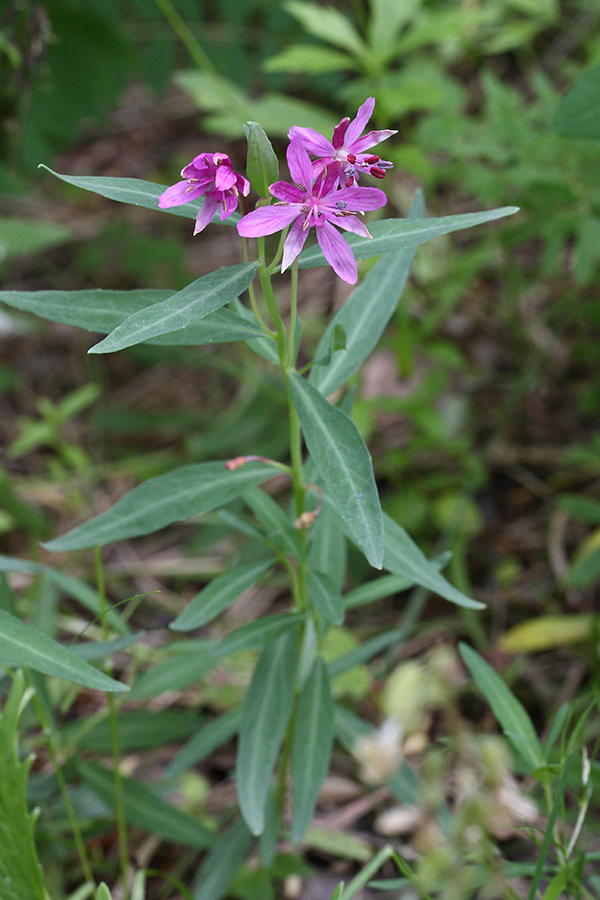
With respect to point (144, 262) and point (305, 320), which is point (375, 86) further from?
point (144, 262)

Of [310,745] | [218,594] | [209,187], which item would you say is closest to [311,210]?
[209,187]

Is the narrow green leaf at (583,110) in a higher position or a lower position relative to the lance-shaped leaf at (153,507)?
higher

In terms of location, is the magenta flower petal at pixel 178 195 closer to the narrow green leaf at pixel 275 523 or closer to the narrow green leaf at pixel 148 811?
the narrow green leaf at pixel 275 523

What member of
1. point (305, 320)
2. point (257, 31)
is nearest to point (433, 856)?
point (305, 320)

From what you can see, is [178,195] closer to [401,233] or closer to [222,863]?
[401,233]

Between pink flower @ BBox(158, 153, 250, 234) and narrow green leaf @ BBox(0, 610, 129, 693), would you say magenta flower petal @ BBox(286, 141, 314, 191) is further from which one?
narrow green leaf @ BBox(0, 610, 129, 693)

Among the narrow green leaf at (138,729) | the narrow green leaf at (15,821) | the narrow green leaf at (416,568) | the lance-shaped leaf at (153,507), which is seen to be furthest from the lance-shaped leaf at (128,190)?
the narrow green leaf at (138,729)
